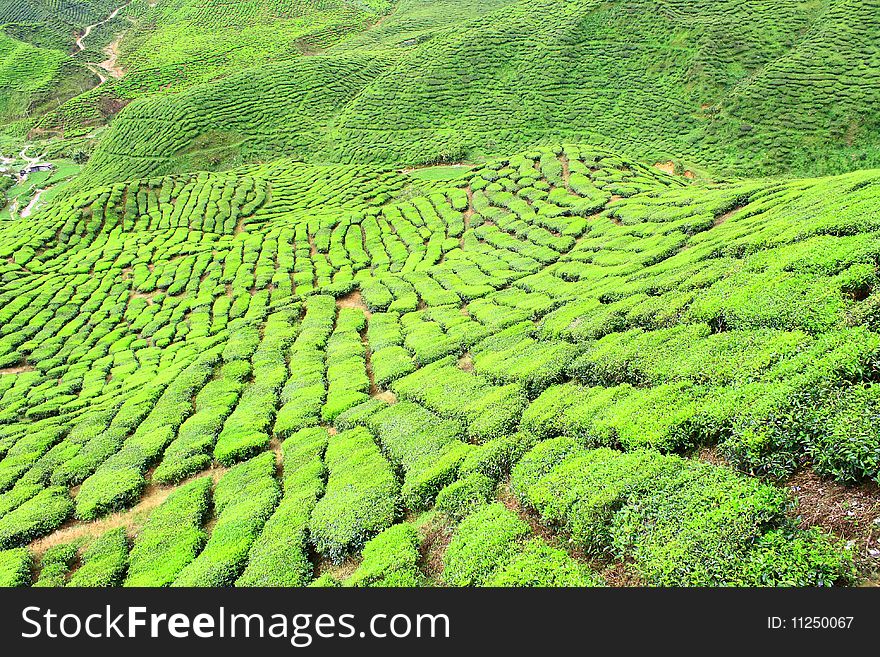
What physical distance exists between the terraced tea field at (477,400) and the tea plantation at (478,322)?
0.10m

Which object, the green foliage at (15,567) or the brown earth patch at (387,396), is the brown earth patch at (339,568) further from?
the green foliage at (15,567)

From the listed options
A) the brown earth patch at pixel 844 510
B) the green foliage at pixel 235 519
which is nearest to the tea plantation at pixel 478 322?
the brown earth patch at pixel 844 510

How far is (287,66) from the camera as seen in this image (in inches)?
2756

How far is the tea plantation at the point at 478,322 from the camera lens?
9.82 meters

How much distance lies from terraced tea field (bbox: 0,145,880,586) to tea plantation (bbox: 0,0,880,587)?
0.10 meters

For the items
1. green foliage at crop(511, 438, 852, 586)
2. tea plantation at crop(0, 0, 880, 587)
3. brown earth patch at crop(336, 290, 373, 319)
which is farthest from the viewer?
brown earth patch at crop(336, 290, 373, 319)

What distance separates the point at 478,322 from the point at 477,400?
7332 millimetres

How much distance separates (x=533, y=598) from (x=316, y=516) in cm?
708

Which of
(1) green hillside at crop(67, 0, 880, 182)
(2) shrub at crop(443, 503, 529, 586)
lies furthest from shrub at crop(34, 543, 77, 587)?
(1) green hillside at crop(67, 0, 880, 182)

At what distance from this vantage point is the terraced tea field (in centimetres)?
945

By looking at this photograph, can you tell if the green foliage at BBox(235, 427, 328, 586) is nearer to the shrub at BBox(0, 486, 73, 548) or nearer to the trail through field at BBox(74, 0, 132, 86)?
the shrub at BBox(0, 486, 73, 548)

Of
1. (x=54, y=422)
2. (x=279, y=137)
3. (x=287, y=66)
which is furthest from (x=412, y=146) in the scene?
(x=54, y=422)

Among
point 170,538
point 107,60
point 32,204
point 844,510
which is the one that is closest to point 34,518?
point 170,538

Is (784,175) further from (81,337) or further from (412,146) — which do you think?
(81,337)
